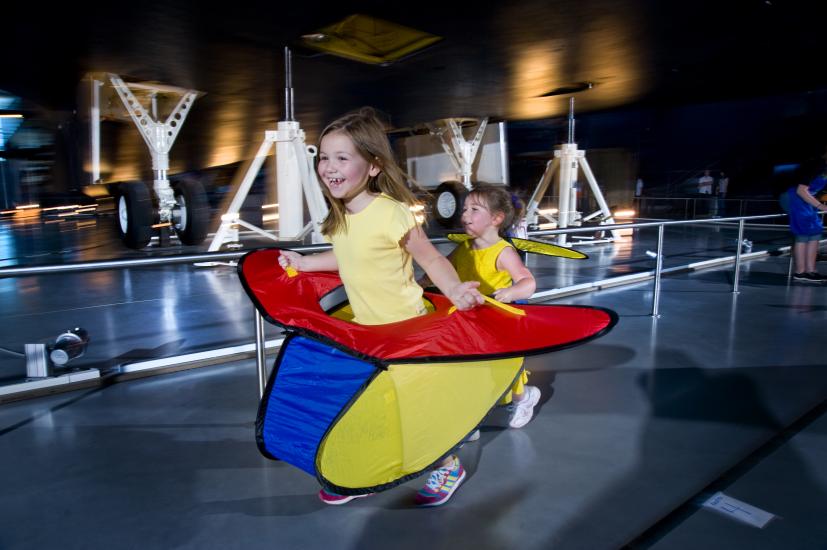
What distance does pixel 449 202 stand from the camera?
1039cm

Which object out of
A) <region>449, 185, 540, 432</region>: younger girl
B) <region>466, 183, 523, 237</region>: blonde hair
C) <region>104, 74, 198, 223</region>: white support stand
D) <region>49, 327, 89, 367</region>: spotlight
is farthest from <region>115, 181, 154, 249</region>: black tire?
<region>466, 183, 523, 237</region>: blonde hair

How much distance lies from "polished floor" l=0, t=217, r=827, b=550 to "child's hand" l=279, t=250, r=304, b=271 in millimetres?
851

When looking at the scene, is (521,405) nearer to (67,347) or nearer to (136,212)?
(67,347)

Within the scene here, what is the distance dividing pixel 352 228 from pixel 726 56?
22.9 ft

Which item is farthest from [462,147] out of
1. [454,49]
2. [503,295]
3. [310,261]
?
[503,295]

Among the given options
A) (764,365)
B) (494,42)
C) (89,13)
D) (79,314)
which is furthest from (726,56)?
(79,314)

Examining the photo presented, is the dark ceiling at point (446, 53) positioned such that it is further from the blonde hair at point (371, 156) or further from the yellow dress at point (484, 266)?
the blonde hair at point (371, 156)

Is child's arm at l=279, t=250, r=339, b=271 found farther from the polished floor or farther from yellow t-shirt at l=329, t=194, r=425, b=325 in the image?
the polished floor

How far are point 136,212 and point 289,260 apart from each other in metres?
5.93

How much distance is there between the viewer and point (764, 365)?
10.8 ft

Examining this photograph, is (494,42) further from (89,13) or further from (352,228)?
(352,228)

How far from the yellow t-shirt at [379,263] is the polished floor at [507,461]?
0.71 metres

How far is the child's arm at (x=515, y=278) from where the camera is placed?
5.96 ft

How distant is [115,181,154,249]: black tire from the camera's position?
22.3 feet
